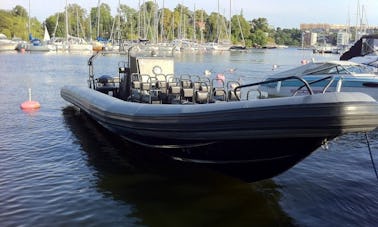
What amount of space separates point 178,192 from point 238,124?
224 cm

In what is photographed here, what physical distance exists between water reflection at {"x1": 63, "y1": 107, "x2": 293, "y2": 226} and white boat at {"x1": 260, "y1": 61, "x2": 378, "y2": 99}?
27.7 feet

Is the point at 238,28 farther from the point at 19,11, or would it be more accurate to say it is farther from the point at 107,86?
the point at 107,86

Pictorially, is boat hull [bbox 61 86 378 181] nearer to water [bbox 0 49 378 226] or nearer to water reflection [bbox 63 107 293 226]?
water reflection [bbox 63 107 293 226]

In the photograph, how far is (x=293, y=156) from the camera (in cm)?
652

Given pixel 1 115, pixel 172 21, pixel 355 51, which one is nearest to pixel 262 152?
pixel 1 115

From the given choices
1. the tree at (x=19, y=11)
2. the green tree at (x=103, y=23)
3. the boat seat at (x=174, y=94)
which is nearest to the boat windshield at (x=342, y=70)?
the boat seat at (x=174, y=94)

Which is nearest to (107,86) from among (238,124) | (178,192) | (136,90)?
(136,90)

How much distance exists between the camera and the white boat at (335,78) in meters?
17.2

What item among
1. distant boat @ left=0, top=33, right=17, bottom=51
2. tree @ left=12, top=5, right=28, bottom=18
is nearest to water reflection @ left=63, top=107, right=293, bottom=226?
distant boat @ left=0, top=33, right=17, bottom=51

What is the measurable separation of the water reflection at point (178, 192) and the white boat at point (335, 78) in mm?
8444

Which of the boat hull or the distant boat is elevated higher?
the distant boat

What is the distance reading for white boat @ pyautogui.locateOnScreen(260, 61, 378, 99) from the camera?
1717 centimetres

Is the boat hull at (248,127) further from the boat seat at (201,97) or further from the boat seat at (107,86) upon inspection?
the boat seat at (107,86)

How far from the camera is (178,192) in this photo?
24.7 feet
